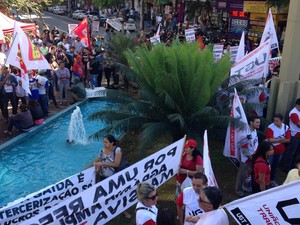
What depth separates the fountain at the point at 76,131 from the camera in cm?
1143

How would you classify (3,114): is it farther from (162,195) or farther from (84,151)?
(162,195)

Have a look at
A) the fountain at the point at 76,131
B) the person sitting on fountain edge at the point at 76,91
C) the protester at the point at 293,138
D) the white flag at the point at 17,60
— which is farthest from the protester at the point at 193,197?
the person sitting on fountain edge at the point at 76,91

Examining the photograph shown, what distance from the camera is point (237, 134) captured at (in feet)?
23.1

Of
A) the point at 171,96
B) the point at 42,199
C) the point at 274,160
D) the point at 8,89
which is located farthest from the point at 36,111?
the point at 274,160

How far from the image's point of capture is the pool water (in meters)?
8.76

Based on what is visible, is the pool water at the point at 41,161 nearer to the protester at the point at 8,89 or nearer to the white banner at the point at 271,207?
the protester at the point at 8,89

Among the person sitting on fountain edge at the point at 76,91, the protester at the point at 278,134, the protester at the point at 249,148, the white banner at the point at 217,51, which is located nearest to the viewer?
the protester at the point at 249,148

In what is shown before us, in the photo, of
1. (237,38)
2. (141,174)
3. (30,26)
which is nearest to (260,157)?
(141,174)

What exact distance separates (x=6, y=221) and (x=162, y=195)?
3.20 meters

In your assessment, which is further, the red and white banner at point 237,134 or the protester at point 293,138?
the protester at point 293,138

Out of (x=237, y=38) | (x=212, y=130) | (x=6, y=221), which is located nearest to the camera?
(x=6, y=221)

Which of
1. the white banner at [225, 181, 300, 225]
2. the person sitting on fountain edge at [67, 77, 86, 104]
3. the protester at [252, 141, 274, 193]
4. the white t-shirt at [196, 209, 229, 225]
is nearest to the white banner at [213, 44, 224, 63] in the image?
the person sitting on fountain edge at [67, 77, 86, 104]

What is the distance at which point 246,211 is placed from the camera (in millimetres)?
4129

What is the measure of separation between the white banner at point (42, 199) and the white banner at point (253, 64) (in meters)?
4.70
